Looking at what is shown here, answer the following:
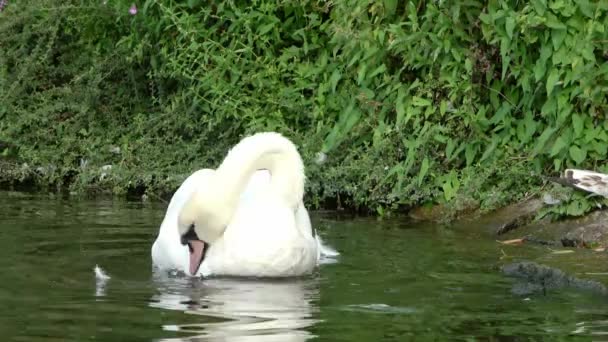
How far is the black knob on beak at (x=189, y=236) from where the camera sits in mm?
8266

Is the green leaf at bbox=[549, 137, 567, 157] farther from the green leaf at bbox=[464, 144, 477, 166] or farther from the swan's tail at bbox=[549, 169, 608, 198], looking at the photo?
the green leaf at bbox=[464, 144, 477, 166]

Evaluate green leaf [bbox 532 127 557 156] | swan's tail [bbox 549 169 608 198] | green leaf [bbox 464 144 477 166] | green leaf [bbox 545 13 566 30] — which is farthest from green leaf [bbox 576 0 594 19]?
green leaf [bbox 464 144 477 166]

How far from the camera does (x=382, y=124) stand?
11.3 metres

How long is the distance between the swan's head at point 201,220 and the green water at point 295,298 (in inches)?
7.6

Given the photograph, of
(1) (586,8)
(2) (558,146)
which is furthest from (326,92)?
(1) (586,8)

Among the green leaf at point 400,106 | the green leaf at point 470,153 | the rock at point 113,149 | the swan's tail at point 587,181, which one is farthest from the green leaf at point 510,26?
the rock at point 113,149

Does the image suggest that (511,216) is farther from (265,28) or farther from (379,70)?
(265,28)

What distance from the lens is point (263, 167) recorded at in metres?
8.82

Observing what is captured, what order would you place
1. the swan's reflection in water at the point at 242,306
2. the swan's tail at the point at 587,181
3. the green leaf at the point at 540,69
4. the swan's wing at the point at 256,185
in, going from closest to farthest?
1. the swan's reflection in water at the point at 242,306
2. the swan's wing at the point at 256,185
3. the swan's tail at the point at 587,181
4. the green leaf at the point at 540,69

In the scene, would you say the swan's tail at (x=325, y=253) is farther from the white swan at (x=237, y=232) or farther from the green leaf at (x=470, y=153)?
the green leaf at (x=470, y=153)

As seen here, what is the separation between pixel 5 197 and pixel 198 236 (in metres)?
4.63

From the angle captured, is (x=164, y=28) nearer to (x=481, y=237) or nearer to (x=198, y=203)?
(x=481, y=237)

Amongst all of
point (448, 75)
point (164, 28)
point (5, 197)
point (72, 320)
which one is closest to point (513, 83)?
point (448, 75)

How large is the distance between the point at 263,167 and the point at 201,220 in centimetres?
76
